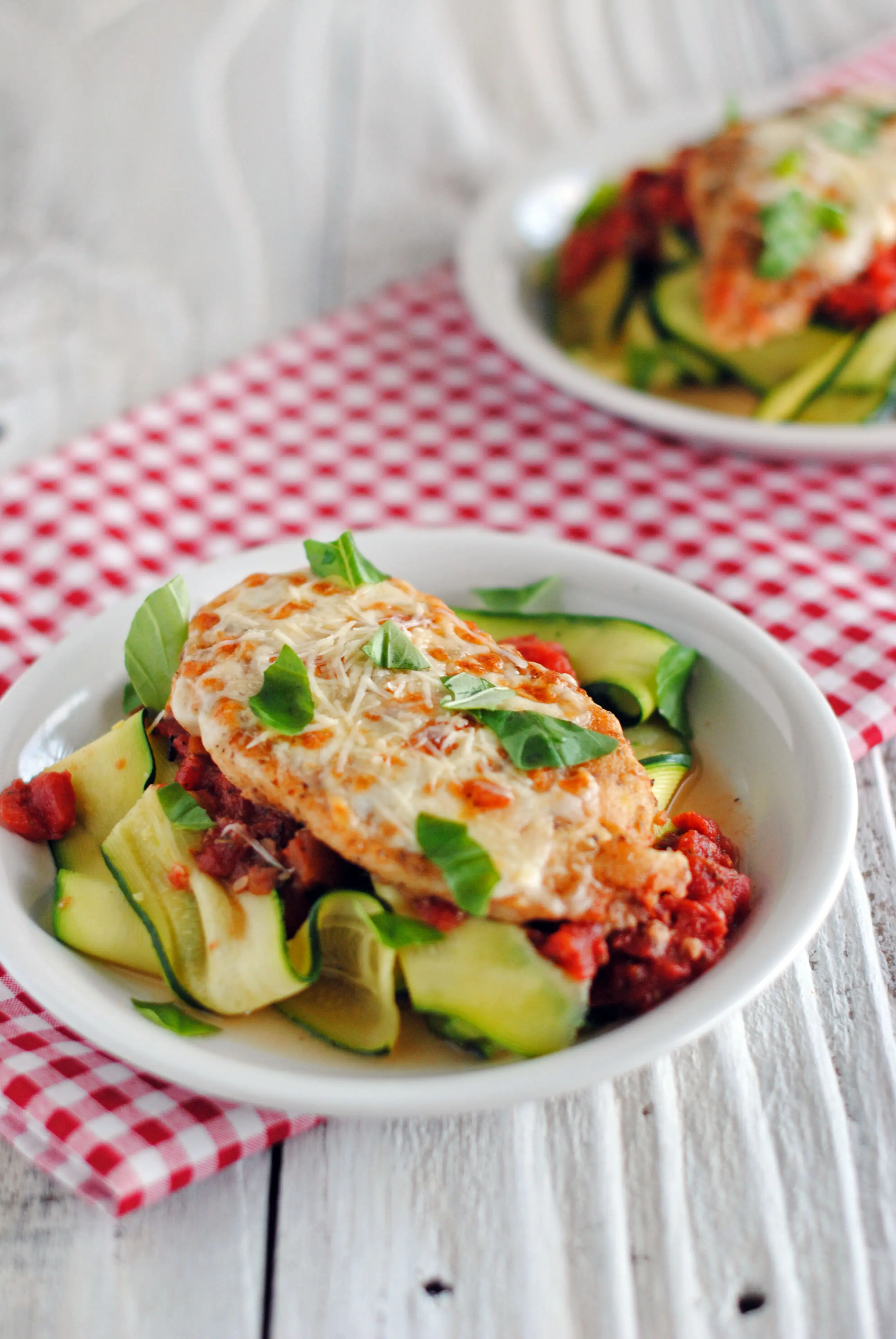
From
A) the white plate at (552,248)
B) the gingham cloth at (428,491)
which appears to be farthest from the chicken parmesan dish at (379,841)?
the white plate at (552,248)

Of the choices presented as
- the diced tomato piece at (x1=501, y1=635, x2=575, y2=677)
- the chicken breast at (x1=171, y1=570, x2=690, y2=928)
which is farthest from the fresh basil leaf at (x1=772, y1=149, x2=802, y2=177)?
the chicken breast at (x1=171, y1=570, x2=690, y2=928)

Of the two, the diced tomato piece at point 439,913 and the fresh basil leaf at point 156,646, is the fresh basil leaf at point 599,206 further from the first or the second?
the diced tomato piece at point 439,913

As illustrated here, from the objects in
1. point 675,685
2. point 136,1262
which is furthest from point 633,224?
point 136,1262

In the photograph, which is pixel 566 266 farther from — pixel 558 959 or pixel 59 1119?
pixel 59 1119

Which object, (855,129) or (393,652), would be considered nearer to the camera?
(393,652)

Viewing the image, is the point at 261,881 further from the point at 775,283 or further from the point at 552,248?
the point at 552,248

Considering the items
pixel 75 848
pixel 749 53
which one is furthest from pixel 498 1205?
pixel 749 53
